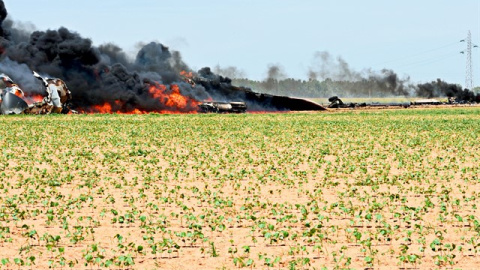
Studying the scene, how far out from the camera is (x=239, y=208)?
21.2 meters

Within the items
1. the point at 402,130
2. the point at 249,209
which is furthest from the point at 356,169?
the point at 402,130

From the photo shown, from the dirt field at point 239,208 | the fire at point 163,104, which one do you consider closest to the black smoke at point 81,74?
the fire at point 163,104

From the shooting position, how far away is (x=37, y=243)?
16.8 m

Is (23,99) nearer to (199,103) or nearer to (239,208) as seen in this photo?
(199,103)

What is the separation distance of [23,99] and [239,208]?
7570cm

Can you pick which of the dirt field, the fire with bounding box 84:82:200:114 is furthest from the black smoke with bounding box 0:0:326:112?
the dirt field

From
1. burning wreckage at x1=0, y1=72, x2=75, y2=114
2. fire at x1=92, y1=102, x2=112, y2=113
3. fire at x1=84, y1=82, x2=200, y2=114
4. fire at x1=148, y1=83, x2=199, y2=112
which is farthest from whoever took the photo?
fire at x1=148, y1=83, x2=199, y2=112

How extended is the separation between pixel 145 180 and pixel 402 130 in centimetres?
3777

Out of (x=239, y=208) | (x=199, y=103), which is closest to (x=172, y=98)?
(x=199, y=103)

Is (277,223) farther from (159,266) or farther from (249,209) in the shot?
(159,266)

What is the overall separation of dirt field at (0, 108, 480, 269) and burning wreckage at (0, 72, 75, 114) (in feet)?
163

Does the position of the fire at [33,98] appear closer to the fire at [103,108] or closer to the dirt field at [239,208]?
the fire at [103,108]

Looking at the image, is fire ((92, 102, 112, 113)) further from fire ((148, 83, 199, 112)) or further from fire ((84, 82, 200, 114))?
fire ((148, 83, 199, 112))

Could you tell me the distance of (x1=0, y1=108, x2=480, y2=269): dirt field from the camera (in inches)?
606
